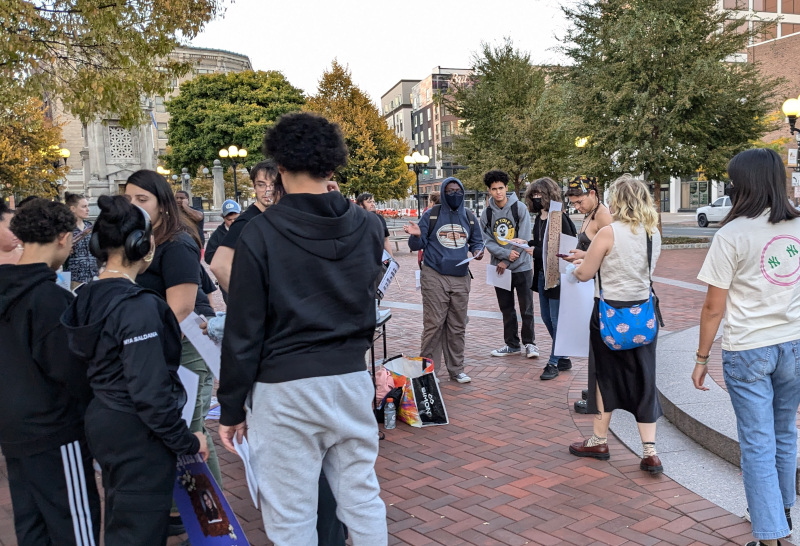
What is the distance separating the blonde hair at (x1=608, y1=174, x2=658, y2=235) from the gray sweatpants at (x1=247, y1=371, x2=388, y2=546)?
95.0 inches

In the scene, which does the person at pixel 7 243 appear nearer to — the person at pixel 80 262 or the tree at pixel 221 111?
the person at pixel 80 262

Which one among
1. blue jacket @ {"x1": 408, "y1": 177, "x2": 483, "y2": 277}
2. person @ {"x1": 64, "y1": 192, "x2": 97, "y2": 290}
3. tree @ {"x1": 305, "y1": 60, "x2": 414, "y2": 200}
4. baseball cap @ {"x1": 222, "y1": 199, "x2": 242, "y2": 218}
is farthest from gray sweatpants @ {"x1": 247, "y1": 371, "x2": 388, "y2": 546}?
tree @ {"x1": 305, "y1": 60, "x2": 414, "y2": 200}

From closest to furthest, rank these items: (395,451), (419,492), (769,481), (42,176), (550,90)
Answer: (769,481) < (419,492) < (395,451) < (550,90) < (42,176)

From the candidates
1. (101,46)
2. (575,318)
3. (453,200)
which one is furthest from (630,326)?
(101,46)

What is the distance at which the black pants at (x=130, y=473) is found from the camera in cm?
232

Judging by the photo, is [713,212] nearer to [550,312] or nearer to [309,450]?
[550,312]

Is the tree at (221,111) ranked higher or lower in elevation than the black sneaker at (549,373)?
higher

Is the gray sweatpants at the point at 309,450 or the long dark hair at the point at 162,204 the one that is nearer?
the gray sweatpants at the point at 309,450

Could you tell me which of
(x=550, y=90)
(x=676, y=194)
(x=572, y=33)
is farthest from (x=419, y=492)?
(x=676, y=194)

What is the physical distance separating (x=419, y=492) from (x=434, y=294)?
96.0 inches

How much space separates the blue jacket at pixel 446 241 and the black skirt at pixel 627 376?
2.08 m

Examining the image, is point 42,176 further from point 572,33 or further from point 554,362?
point 554,362

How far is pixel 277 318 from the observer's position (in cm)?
216

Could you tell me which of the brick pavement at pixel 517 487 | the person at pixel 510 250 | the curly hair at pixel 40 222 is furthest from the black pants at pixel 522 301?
the curly hair at pixel 40 222
